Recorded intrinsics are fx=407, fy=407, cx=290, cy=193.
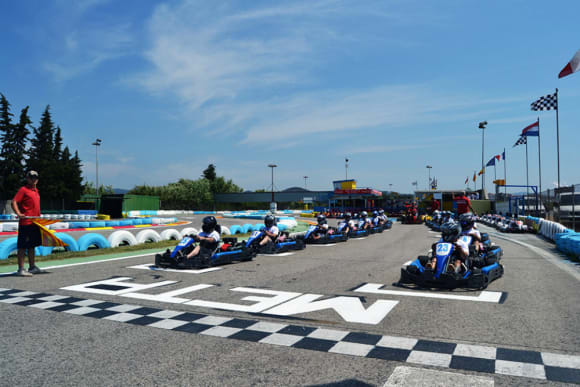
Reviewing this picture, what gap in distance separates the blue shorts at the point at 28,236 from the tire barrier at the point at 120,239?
5.45 meters

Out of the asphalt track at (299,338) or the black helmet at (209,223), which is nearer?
→ the asphalt track at (299,338)

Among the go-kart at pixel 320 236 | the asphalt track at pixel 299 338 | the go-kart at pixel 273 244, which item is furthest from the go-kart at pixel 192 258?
the go-kart at pixel 320 236

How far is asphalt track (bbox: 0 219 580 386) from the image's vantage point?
3.23 metres

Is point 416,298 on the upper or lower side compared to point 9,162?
lower

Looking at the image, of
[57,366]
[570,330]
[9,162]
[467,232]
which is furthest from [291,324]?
[9,162]

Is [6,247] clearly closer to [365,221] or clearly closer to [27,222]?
[27,222]

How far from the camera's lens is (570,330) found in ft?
14.5

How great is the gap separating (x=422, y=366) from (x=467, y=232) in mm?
6085

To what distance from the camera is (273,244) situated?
39.5 feet

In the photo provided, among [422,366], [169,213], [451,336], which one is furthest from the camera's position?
[169,213]

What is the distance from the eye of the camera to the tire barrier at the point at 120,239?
13539mm

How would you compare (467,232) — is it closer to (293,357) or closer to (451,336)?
(451,336)

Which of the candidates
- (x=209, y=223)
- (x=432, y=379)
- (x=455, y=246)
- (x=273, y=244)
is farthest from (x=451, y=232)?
(x=273, y=244)

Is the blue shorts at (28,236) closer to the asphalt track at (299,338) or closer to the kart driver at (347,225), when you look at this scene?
the asphalt track at (299,338)
